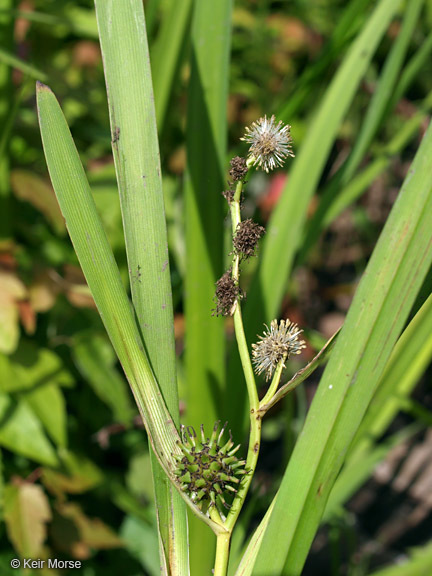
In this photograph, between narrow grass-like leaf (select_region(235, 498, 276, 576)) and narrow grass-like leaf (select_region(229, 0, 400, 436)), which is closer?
narrow grass-like leaf (select_region(235, 498, 276, 576))

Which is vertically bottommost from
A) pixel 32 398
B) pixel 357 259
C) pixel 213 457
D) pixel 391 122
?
pixel 213 457

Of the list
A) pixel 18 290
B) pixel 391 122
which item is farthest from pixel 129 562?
pixel 391 122

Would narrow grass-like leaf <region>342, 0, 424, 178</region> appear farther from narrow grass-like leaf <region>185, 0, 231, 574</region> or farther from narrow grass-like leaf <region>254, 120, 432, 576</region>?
narrow grass-like leaf <region>254, 120, 432, 576</region>

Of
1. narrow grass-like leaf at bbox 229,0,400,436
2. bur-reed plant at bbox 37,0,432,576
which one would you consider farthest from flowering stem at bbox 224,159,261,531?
narrow grass-like leaf at bbox 229,0,400,436

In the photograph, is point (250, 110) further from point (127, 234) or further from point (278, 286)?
point (127, 234)

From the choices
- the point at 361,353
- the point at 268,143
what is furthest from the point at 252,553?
the point at 268,143

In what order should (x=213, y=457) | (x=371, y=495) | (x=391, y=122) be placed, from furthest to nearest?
(x=391, y=122), (x=371, y=495), (x=213, y=457)
